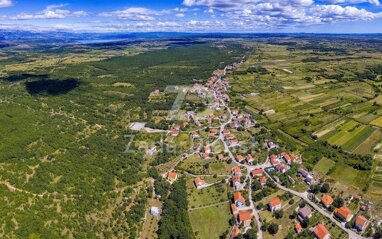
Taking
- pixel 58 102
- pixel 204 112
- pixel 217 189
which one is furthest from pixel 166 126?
pixel 58 102

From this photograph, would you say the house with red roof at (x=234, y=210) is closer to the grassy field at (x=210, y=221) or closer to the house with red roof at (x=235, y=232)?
the grassy field at (x=210, y=221)

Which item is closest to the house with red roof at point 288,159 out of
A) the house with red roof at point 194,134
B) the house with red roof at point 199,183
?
the house with red roof at point 199,183

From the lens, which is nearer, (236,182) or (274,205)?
(274,205)

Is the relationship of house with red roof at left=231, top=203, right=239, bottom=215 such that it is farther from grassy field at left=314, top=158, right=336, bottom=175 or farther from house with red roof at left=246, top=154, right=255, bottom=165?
grassy field at left=314, top=158, right=336, bottom=175

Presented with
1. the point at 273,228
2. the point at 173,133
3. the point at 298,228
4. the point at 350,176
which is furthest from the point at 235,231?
the point at 173,133

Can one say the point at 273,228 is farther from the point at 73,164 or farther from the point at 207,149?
the point at 73,164

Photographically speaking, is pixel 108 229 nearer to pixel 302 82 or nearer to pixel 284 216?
pixel 284 216

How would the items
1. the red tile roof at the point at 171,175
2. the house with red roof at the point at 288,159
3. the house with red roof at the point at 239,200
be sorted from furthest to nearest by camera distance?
the house with red roof at the point at 288,159 → the red tile roof at the point at 171,175 → the house with red roof at the point at 239,200
